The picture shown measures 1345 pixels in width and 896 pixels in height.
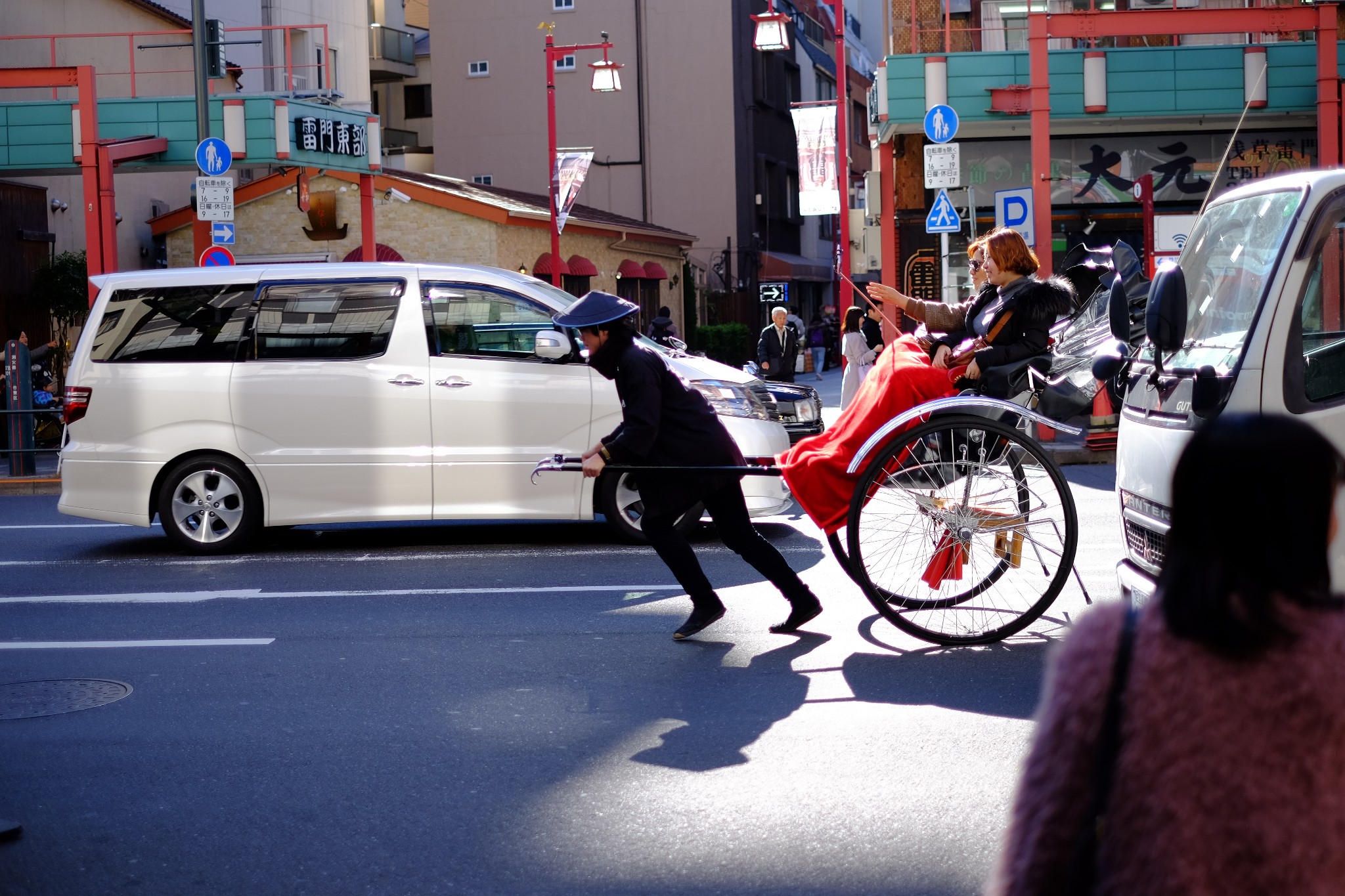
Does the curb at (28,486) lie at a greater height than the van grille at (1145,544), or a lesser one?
lesser

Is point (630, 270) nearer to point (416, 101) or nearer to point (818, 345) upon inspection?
point (818, 345)

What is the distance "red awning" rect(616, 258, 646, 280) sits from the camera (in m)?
36.1

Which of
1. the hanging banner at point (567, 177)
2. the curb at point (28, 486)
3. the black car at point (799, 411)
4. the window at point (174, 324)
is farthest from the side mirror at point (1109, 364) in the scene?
the hanging banner at point (567, 177)

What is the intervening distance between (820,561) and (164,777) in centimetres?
515

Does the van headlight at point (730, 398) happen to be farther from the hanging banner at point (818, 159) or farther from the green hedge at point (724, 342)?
the green hedge at point (724, 342)

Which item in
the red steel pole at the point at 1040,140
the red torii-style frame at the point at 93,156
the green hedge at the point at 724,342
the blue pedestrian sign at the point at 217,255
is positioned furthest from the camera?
the green hedge at the point at 724,342

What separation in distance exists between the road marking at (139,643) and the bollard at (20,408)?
971 cm

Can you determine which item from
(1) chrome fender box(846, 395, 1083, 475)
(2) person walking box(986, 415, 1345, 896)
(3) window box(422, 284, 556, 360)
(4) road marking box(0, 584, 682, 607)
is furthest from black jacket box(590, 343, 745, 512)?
(2) person walking box(986, 415, 1345, 896)

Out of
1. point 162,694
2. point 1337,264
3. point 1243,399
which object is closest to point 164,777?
point 162,694

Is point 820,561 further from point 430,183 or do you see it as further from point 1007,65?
point 430,183

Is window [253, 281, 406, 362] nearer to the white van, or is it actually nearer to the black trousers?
the black trousers

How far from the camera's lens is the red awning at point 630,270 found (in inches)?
1421

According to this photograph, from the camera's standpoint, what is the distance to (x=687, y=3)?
147 ft

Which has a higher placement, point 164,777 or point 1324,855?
point 1324,855
